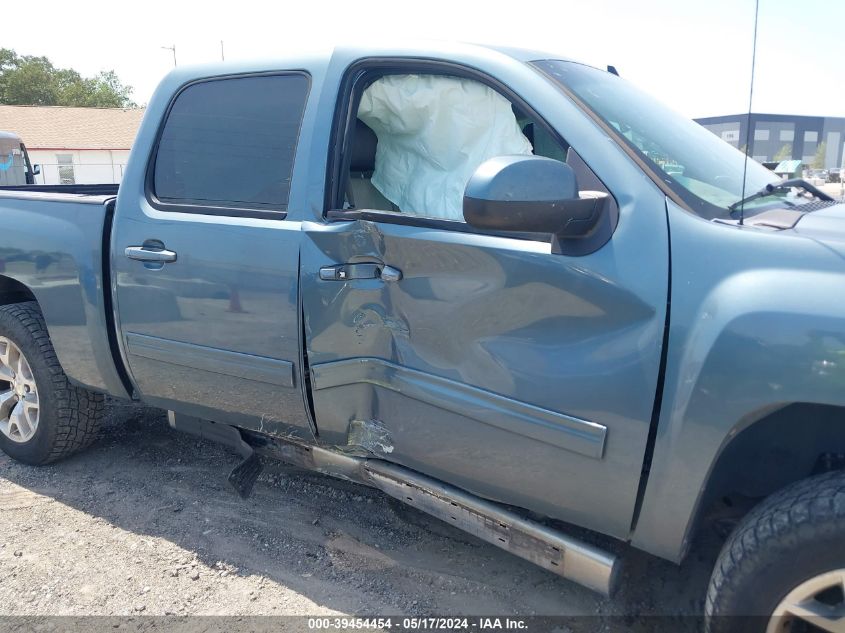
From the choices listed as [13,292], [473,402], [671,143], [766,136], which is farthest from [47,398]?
[766,136]

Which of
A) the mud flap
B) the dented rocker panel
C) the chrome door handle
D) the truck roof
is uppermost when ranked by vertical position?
the truck roof

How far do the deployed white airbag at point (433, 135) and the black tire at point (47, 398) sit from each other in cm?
197

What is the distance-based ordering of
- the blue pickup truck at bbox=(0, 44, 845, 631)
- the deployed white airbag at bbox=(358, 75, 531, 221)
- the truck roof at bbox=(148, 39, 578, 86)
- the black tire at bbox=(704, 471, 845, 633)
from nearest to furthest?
the black tire at bbox=(704, 471, 845, 633) < the blue pickup truck at bbox=(0, 44, 845, 631) < the truck roof at bbox=(148, 39, 578, 86) < the deployed white airbag at bbox=(358, 75, 531, 221)

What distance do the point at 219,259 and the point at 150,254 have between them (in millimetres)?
400

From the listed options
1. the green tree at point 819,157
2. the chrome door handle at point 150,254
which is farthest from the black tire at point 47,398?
the green tree at point 819,157

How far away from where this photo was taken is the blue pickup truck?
192 centimetres

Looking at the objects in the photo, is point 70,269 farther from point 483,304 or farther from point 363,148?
point 483,304

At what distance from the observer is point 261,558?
300cm

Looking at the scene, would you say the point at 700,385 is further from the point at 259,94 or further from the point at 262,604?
the point at 259,94

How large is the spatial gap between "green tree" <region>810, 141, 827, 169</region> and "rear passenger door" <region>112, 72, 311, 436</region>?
13.8 feet

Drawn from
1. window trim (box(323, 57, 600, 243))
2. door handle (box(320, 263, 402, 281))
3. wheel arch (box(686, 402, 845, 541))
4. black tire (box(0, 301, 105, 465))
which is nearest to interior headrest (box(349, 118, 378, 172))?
window trim (box(323, 57, 600, 243))

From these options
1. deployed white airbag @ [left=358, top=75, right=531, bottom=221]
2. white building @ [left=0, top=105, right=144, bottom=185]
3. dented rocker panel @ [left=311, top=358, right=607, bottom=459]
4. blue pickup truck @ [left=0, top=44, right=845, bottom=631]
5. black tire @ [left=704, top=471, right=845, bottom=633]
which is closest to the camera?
black tire @ [left=704, top=471, right=845, bottom=633]

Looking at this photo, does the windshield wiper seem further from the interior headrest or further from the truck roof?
the interior headrest

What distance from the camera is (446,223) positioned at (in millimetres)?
2424
